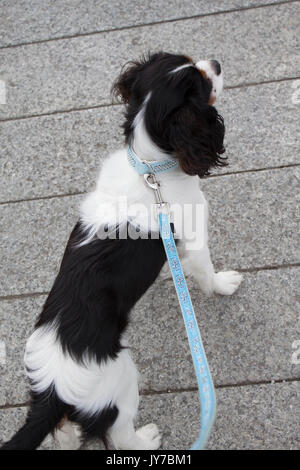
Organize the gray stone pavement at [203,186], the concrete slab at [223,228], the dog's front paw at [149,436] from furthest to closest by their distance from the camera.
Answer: the concrete slab at [223,228], the gray stone pavement at [203,186], the dog's front paw at [149,436]

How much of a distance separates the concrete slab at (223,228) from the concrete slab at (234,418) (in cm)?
80

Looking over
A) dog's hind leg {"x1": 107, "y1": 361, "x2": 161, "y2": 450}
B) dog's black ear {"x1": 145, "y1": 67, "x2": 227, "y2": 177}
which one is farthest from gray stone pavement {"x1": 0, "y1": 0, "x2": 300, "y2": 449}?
dog's black ear {"x1": 145, "y1": 67, "x2": 227, "y2": 177}

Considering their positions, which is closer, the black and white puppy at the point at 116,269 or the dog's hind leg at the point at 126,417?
the black and white puppy at the point at 116,269

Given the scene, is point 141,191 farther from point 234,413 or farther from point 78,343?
point 234,413

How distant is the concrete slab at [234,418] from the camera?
238 centimetres

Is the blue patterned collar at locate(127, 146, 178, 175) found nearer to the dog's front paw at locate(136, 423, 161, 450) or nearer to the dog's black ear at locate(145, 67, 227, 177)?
the dog's black ear at locate(145, 67, 227, 177)

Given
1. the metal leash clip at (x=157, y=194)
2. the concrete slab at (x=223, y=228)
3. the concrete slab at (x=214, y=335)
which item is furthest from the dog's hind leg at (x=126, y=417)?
the concrete slab at (x=223, y=228)

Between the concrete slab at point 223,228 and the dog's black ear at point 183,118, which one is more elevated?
the dog's black ear at point 183,118

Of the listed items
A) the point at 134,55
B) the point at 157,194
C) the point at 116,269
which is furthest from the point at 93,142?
the point at 116,269

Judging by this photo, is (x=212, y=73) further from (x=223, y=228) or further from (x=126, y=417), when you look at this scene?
(x=126, y=417)

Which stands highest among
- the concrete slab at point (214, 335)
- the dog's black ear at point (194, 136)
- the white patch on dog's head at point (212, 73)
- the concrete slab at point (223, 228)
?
the white patch on dog's head at point (212, 73)

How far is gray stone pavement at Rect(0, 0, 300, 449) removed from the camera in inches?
101

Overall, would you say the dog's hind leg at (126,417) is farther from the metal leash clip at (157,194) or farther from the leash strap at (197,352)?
the metal leash clip at (157,194)
